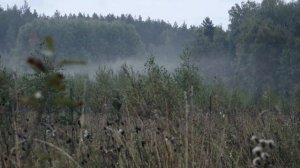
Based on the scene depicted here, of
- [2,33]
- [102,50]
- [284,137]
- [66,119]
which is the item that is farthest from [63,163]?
[2,33]

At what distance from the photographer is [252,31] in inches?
2372

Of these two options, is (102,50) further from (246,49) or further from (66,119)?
(66,119)

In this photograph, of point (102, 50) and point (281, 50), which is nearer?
point (281, 50)

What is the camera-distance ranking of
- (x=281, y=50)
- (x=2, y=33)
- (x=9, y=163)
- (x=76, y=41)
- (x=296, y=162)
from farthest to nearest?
(x=2, y=33) < (x=76, y=41) < (x=281, y=50) < (x=296, y=162) < (x=9, y=163)

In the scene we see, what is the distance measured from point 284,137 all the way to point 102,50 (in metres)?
113

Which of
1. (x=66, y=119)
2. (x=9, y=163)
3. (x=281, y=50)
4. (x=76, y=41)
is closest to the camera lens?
(x=9, y=163)

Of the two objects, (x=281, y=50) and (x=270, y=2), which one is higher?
(x=270, y=2)

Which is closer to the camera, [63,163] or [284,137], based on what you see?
[63,163]

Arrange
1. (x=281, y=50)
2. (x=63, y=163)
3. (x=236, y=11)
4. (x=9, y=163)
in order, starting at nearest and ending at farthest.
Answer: (x=9, y=163) → (x=63, y=163) → (x=281, y=50) → (x=236, y=11)

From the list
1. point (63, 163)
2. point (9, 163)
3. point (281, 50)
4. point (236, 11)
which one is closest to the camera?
point (9, 163)

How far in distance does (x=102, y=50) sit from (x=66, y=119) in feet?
371

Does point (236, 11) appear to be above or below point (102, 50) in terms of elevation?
above

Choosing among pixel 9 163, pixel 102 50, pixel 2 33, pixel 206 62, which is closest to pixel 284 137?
pixel 9 163

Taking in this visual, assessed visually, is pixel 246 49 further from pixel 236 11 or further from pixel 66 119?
pixel 66 119
